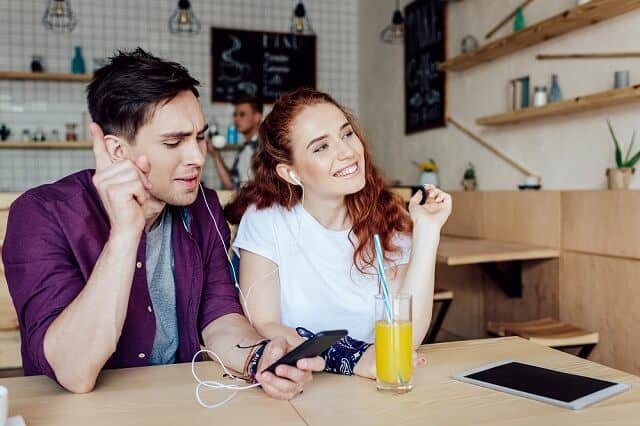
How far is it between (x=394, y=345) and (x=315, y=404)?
17cm

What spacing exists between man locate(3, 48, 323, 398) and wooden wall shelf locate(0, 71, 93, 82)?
386 centimetres

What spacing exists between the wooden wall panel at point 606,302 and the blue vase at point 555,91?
→ 815mm

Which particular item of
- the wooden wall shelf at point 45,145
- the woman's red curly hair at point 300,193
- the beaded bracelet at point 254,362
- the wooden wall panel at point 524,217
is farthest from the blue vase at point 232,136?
the beaded bracelet at point 254,362

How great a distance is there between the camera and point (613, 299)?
106 inches

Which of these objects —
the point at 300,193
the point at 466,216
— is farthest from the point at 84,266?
the point at 466,216

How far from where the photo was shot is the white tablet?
104cm

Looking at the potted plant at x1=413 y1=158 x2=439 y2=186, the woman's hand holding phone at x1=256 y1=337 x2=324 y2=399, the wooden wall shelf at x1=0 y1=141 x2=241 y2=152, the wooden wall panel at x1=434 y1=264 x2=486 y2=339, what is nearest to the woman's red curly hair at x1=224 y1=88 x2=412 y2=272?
the woman's hand holding phone at x1=256 y1=337 x2=324 y2=399

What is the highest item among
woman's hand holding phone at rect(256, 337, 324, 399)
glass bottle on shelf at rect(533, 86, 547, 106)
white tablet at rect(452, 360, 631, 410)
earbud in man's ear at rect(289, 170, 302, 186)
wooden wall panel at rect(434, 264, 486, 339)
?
glass bottle on shelf at rect(533, 86, 547, 106)

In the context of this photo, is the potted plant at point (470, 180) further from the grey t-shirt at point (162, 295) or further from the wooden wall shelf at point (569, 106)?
the grey t-shirt at point (162, 295)

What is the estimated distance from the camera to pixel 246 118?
4637 millimetres

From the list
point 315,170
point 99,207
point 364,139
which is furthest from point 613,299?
point 99,207

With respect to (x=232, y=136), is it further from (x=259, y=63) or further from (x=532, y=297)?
(x=532, y=297)

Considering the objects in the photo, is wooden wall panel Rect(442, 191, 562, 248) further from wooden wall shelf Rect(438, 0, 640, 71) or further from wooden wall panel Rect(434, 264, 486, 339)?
wooden wall shelf Rect(438, 0, 640, 71)

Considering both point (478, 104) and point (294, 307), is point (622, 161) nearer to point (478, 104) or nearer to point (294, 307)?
point (478, 104)
